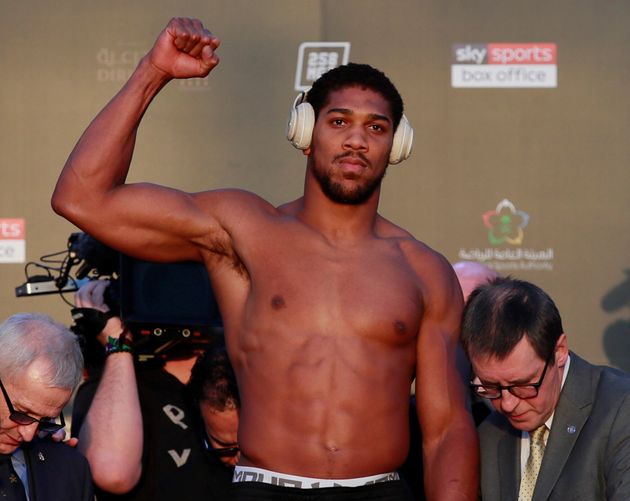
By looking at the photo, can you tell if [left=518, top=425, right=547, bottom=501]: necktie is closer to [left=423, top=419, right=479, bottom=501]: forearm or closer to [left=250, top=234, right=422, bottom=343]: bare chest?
[left=423, top=419, right=479, bottom=501]: forearm

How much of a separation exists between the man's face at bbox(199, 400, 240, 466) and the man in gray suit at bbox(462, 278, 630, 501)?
957 mm

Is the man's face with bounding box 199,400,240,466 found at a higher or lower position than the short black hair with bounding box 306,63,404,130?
lower

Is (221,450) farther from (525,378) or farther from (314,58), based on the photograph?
(314,58)

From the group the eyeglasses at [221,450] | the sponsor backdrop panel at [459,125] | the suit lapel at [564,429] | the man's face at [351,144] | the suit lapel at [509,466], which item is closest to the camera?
the suit lapel at [564,429]

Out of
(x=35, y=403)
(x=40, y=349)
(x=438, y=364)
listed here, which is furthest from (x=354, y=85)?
(x=35, y=403)

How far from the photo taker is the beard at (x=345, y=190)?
3.22 m

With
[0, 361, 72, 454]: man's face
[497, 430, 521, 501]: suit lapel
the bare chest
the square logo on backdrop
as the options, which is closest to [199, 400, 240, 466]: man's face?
the bare chest

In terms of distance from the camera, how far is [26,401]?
2.84 metres

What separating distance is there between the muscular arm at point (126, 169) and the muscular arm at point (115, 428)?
647 millimetres

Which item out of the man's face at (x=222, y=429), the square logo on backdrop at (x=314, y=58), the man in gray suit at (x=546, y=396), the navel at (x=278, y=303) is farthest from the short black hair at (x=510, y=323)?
the square logo on backdrop at (x=314, y=58)

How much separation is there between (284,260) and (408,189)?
3486mm

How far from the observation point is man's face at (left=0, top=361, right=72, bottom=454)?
9.30ft

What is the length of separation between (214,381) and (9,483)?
87 centimetres

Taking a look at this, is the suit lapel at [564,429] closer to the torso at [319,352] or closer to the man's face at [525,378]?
the man's face at [525,378]
